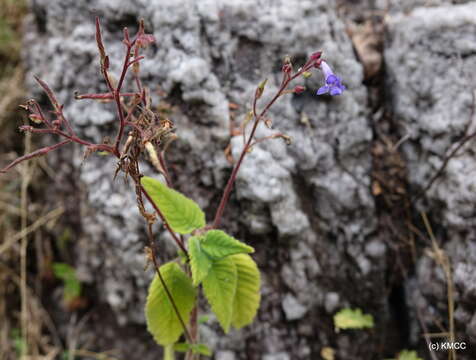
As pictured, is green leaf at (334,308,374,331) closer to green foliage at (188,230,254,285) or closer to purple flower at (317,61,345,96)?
green foliage at (188,230,254,285)

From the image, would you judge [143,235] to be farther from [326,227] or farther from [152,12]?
[152,12]

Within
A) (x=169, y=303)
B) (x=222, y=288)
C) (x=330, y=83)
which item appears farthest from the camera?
(x=169, y=303)

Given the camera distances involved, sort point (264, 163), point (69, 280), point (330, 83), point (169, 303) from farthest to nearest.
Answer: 1. point (69, 280)
2. point (264, 163)
3. point (169, 303)
4. point (330, 83)

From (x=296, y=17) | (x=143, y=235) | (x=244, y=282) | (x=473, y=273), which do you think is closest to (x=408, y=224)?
(x=473, y=273)

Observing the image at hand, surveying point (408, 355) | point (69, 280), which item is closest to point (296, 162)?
point (408, 355)

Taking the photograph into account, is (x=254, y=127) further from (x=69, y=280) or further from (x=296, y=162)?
(x=69, y=280)

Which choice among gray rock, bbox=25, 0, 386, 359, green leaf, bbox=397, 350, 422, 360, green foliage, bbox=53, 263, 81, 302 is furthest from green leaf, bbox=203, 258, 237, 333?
green foliage, bbox=53, 263, 81, 302

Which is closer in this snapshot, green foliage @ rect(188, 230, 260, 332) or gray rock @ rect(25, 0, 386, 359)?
green foliage @ rect(188, 230, 260, 332)
